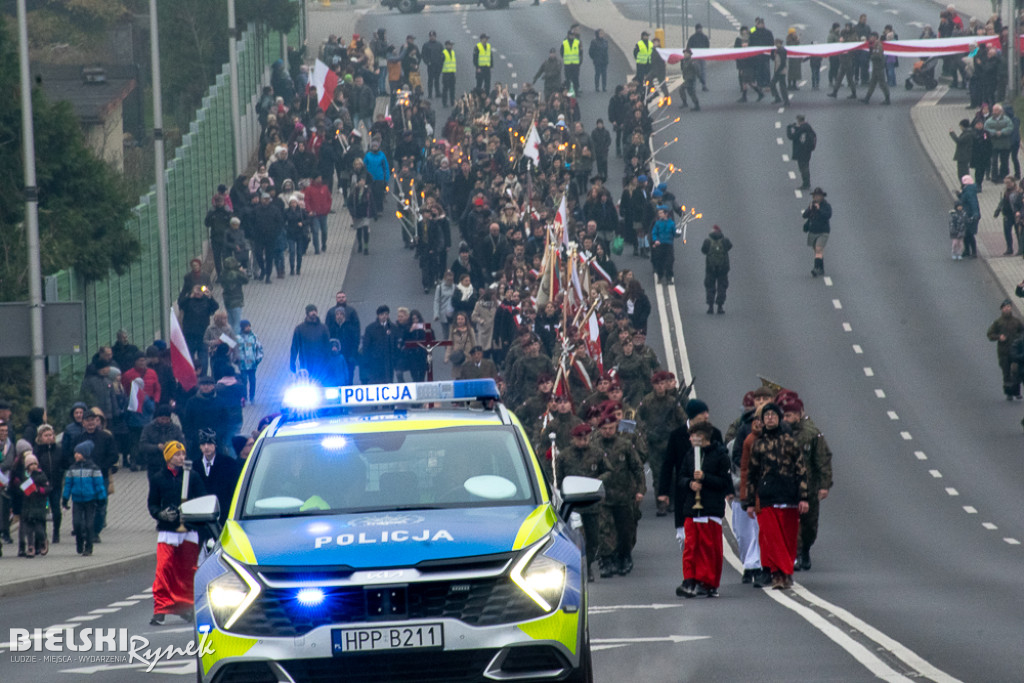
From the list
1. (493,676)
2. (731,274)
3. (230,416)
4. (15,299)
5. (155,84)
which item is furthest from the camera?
(731,274)

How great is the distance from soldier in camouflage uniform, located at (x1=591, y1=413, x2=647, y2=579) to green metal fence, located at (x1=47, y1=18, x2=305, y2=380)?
1307 centimetres

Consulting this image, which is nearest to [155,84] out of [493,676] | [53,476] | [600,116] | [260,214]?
[260,214]

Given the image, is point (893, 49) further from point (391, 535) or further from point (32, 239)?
point (391, 535)

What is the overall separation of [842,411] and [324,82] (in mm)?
16335

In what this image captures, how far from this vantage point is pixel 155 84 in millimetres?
33812

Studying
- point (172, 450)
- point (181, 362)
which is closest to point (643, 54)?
point (181, 362)

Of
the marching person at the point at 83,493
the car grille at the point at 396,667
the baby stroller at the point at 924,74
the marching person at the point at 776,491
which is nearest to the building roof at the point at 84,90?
the baby stroller at the point at 924,74

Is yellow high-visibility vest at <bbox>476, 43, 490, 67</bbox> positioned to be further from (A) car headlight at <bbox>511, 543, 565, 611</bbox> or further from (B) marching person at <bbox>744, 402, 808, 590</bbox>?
(A) car headlight at <bbox>511, 543, 565, 611</bbox>

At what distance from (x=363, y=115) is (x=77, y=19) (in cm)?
1825

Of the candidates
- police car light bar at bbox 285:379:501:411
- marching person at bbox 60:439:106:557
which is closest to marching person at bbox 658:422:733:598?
police car light bar at bbox 285:379:501:411

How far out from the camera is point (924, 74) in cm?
5719

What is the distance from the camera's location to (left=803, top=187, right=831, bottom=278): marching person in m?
38.6

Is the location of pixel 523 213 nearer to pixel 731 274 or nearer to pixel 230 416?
pixel 731 274

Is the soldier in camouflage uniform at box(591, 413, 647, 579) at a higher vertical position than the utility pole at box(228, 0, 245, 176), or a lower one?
lower
